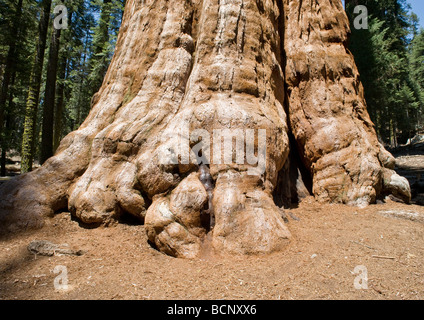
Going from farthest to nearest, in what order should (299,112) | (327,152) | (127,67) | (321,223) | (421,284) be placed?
1. (299,112)
2. (327,152)
3. (127,67)
4. (321,223)
5. (421,284)

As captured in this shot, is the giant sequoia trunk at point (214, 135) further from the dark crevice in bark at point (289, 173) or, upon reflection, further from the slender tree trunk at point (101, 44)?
the slender tree trunk at point (101, 44)

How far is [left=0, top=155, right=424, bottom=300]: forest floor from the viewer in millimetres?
2361

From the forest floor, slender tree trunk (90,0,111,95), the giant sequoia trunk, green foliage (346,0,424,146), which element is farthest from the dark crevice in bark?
slender tree trunk (90,0,111,95)

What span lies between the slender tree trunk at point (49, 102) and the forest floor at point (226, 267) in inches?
304

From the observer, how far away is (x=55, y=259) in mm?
3035

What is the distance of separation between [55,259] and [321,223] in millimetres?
3723

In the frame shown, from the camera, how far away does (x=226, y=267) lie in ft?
9.13

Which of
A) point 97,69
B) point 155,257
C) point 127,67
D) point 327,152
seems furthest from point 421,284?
point 97,69

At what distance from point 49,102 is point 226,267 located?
10378mm

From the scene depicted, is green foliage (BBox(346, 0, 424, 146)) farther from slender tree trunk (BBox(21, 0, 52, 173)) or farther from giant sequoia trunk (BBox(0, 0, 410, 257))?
slender tree trunk (BBox(21, 0, 52, 173))

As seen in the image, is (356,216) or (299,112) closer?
(356,216)

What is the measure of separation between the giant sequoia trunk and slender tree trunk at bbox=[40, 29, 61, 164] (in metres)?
6.25

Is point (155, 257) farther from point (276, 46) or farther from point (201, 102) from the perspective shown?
point (276, 46)

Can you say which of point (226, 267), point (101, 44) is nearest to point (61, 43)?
point (101, 44)
